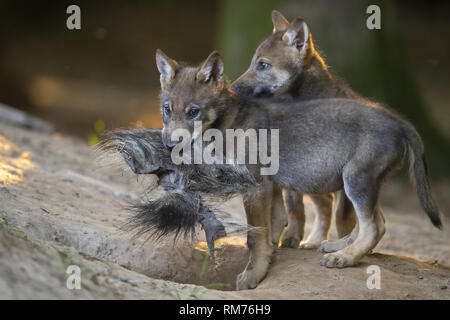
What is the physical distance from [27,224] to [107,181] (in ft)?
9.52

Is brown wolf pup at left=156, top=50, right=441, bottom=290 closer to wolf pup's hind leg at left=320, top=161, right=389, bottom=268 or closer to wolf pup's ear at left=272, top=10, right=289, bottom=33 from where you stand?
wolf pup's hind leg at left=320, top=161, right=389, bottom=268

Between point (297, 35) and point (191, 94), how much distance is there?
1.71 meters

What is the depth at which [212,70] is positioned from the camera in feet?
17.1

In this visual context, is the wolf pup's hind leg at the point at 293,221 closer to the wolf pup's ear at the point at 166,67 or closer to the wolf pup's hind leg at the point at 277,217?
the wolf pup's hind leg at the point at 277,217

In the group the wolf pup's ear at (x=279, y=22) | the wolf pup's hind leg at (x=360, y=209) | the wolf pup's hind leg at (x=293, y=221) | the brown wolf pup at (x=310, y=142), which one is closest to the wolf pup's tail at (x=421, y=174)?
the brown wolf pup at (x=310, y=142)

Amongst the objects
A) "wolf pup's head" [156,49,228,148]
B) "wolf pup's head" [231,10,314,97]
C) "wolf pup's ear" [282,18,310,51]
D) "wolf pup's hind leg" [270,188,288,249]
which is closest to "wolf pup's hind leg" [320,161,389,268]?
"wolf pup's hind leg" [270,188,288,249]

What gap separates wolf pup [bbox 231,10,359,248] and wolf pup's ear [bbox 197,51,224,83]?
2.24 feet

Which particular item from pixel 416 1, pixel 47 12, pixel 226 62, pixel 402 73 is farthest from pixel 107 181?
pixel 416 1

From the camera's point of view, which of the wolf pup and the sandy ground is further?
the wolf pup

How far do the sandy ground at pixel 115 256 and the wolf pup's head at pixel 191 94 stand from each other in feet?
2.22

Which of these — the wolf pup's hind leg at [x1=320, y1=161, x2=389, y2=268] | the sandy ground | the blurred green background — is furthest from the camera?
the blurred green background

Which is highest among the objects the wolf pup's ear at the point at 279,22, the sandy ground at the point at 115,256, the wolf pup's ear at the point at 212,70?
the wolf pup's ear at the point at 279,22

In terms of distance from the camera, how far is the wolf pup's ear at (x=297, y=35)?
20.3 ft

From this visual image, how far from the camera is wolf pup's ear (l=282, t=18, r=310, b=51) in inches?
244
